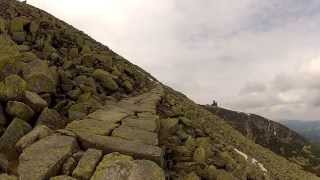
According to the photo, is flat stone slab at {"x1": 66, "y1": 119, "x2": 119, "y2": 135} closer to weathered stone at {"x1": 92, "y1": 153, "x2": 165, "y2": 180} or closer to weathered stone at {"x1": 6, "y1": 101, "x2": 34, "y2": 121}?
weathered stone at {"x1": 6, "y1": 101, "x2": 34, "y2": 121}

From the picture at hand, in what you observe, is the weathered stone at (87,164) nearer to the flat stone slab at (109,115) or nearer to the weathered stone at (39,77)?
the flat stone slab at (109,115)

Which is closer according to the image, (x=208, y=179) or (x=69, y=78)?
(x=208, y=179)

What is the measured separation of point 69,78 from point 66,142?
28.0 feet

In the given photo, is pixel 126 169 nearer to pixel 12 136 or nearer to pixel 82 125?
pixel 82 125

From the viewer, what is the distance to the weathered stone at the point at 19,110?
18562 millimetres

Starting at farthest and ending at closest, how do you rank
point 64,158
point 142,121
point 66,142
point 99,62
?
point 99,62, point 142,121, point 66,142, point 64,158

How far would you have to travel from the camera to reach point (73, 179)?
1424cm

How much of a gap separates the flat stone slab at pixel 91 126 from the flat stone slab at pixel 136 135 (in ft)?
1.37

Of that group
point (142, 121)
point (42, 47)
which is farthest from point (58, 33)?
point (142, 121)

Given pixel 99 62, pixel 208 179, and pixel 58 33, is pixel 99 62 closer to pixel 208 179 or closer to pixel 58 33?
pixel 58 33

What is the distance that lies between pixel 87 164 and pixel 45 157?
1.62 metres

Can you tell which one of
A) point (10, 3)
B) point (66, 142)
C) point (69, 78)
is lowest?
point (66, 142)

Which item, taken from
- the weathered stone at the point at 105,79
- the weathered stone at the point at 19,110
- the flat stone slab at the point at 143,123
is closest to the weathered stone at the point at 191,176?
the flat stone slab at the point at 143,123

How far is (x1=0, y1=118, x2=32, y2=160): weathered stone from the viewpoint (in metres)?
16.5
